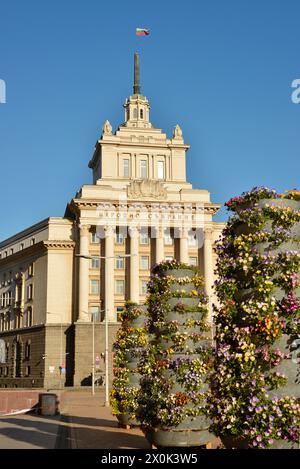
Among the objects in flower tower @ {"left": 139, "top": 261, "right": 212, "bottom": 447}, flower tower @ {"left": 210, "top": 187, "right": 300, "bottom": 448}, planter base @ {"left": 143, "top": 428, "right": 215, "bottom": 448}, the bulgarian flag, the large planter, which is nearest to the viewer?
flower tower @ {"left": 210, "top": 187, "right": 300, "bottom": 448}

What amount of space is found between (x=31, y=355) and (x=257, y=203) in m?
72.5

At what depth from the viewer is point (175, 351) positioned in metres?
15.7

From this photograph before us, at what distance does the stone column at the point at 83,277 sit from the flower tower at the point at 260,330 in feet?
204

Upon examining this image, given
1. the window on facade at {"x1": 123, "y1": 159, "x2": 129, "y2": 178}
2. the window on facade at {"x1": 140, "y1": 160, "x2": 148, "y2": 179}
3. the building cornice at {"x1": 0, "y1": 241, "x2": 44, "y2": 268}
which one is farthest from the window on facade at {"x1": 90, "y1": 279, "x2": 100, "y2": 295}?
the window on facade at {"x1": 140, "y1": 160, "x2": 148, "y2": 179}

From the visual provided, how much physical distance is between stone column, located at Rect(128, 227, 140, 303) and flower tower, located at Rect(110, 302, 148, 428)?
47.4 meters

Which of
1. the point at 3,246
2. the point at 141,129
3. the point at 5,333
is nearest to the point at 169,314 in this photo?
the point at 141,129

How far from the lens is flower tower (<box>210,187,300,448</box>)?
9.40 meters

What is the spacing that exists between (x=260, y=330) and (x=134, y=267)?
214ft

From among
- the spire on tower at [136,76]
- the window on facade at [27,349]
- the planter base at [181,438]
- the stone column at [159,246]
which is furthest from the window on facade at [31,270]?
the planter base at [181,438]

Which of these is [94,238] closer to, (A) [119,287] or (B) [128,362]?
(A) [119,287]

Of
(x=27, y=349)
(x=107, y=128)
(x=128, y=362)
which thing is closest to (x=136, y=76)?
(x=107, y=128)

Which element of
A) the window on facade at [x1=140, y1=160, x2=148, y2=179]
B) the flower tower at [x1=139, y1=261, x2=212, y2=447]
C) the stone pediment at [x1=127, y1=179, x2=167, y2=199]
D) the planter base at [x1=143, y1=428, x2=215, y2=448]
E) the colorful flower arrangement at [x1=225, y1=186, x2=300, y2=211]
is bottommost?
the planter base at [x1=143, y1=428, x2=215, y2=448]

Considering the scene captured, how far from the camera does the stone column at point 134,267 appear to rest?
7412cm

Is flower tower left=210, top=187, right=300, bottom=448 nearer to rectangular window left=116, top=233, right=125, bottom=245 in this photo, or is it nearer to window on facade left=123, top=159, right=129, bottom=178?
rectangular window left=116, top=233, right=125, bottom=245
